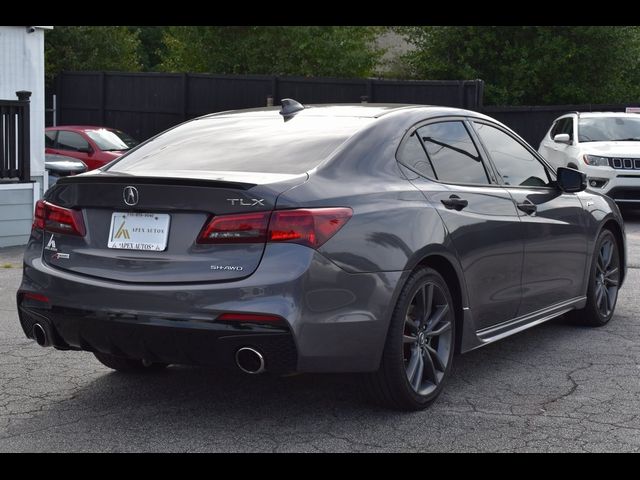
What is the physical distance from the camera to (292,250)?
4.46 m

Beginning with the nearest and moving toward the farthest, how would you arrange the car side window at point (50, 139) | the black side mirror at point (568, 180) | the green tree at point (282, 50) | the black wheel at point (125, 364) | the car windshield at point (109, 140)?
1. the black wheel at point (125, 364)
2. the black side mirror at point (568, 180)
3. the car windshield at point (109, 140)
4. the car side window at point (50, 139)
5. the green tree at point (282, 50)

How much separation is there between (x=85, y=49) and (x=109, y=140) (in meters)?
12.2

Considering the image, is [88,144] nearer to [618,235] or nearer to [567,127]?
[567,127]

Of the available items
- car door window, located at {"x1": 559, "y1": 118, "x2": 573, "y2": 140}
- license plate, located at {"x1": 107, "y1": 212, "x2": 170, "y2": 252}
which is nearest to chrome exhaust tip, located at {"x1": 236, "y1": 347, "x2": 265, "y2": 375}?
license plate, located at {"x1": 107, "y1": 212, "x2": 170, "y2": 252}

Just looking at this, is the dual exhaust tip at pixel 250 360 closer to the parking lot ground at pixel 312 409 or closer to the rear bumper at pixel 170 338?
the rear bumper at pixel 170 338

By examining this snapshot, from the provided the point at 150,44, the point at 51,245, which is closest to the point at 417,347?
the point at 51,245

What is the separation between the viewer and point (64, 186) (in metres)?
5.07

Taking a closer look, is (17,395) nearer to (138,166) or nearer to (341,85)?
(138,166)

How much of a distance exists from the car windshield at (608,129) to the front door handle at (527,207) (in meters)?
10.6

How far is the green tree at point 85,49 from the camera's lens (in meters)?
30.9

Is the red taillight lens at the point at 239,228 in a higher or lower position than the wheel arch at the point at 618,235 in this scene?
higher

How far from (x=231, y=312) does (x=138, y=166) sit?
46.5 inches

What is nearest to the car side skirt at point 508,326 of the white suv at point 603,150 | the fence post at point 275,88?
the white suv at point 603,150

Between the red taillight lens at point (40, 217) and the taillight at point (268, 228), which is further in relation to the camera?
the red taillight lens at point (40, 217)
